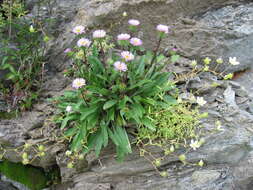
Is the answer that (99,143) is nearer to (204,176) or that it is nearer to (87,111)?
(87,111)

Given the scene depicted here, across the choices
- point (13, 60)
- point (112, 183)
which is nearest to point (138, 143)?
point (112, 183)

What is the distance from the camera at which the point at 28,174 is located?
3.32 metres

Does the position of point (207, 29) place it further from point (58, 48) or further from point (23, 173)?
point (23, 173)

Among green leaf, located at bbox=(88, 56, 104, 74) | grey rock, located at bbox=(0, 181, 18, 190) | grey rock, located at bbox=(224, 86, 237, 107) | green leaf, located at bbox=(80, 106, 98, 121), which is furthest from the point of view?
grey rock, located at bbox=(0, 181, 18, 190)

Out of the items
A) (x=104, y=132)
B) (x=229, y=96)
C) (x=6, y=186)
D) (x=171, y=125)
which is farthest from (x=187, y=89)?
(x=6, y=186)

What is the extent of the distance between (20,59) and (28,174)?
1483 mm

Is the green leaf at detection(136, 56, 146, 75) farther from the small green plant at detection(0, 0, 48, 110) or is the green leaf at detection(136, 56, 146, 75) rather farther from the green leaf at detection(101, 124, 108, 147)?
the small green plant at detection(0, 0, 48, 110)

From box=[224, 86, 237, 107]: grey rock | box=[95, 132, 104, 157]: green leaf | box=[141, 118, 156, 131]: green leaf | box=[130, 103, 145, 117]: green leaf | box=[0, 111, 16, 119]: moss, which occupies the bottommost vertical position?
box=[0, 111, 16, 119]: moss

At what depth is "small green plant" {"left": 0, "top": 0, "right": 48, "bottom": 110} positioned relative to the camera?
11.0 feet

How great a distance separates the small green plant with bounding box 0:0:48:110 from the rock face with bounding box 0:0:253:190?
19cm

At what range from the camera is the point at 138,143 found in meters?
2.83

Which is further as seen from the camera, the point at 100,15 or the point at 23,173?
the point at 100,15

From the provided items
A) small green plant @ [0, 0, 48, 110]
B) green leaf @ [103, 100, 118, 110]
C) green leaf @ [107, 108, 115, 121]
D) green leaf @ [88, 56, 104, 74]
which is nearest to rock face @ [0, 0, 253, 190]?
small green plant @ [0, 0, 48, 110]

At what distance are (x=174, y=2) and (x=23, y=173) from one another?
9.85 ft
